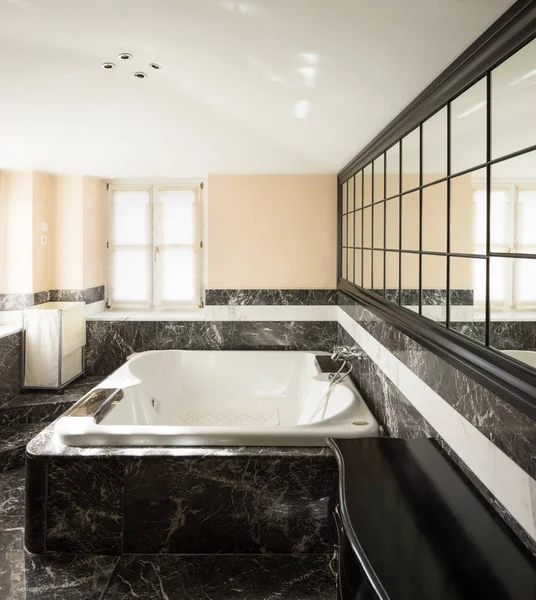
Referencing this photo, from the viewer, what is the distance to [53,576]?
2197 mm

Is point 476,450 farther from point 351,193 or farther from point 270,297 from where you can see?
point 270,297

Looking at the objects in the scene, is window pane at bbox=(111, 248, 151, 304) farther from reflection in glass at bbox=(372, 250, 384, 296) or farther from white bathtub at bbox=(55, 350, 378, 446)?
reflection in glass at bbox=(372, 250, 384, 296)

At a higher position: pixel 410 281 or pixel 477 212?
pixel 477 212

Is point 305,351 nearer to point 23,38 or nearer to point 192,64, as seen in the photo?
point 192,64

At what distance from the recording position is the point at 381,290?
3031mm

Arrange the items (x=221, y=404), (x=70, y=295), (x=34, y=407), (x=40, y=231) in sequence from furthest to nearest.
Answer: (x=70, y=295), (x=40, y=231), (x=221, y=404), (x=34, y=407)

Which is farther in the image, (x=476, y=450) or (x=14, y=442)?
(x=14, y=442)

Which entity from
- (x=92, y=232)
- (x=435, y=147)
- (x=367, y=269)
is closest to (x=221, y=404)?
(x=367, y=269)

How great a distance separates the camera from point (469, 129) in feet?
5.53

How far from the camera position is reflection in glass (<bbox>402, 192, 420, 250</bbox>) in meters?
2.31

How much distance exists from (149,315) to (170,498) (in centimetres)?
251

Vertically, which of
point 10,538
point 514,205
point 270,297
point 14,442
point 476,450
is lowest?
point 10,538

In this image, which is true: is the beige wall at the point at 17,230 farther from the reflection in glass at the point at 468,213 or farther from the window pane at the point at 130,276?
the reflection in glass at the point at 468,213

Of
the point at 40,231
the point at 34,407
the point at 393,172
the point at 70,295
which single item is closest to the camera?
the point at 393,172
